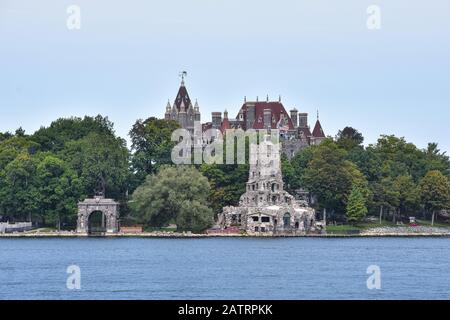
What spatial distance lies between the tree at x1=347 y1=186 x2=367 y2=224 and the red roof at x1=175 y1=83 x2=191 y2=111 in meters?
33.3

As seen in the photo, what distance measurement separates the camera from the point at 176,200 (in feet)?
318

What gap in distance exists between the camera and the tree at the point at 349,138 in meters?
123

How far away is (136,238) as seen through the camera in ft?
319

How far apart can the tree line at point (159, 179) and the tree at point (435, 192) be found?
0.08 meters

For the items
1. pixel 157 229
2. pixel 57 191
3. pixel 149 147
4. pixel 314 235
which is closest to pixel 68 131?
pixel 149 147

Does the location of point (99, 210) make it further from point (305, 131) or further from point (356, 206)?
point (305, 131)

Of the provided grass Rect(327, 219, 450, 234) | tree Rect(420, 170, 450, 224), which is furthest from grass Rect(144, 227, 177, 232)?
tree Rect(420, 170, 450, 224)

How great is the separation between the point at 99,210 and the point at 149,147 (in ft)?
39.4

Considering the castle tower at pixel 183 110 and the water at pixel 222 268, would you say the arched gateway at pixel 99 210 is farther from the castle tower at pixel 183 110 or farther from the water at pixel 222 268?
the castle tower at pixel 183 110

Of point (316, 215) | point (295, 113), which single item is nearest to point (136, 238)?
point (316, 215)

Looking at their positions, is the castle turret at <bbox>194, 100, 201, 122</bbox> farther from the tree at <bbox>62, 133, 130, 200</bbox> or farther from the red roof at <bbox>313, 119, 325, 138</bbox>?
the tree at <bbox>62, 133, 130, 200</bbox>

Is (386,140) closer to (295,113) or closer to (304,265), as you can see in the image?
(295,113)
